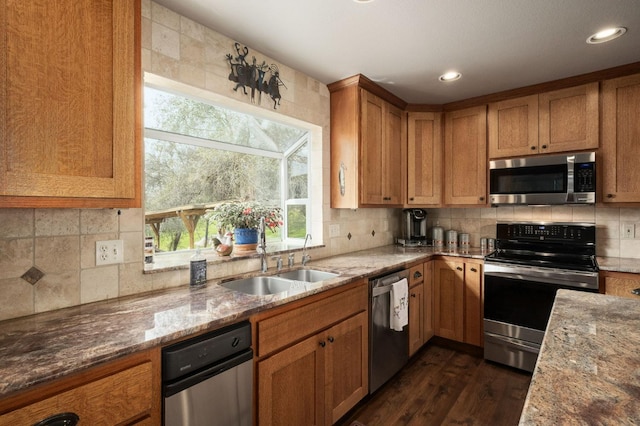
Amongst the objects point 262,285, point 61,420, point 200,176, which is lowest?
point 61,420

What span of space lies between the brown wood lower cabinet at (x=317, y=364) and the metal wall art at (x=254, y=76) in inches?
57.4

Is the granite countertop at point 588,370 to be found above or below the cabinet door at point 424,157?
below

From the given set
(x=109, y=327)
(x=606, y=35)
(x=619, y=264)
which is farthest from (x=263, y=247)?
(x=619, y=264)

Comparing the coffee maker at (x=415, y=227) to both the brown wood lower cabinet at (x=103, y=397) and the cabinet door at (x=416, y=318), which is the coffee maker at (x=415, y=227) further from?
the brown wood lower cabinet at (x=103, y=397)

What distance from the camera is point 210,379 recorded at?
1.24m

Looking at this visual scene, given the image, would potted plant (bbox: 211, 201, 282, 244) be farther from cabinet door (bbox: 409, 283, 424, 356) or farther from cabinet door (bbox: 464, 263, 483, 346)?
cabinet door (bbox: 464, 263, 483, 346)

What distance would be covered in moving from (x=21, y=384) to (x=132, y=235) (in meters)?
0.91

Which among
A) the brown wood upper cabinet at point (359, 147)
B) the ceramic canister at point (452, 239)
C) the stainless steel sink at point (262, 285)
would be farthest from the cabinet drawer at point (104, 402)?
the ceramic canister at point (452, 239)

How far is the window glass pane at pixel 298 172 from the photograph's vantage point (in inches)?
115

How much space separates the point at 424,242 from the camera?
141 inches

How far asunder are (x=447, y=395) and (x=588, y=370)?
71.7 inches

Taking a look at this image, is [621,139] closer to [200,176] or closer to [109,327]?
[200,176]

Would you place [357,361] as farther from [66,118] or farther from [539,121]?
[539,121]

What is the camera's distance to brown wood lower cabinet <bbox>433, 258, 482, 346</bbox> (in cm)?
291
